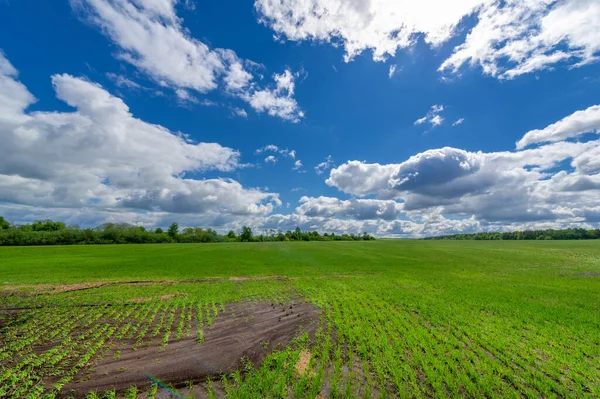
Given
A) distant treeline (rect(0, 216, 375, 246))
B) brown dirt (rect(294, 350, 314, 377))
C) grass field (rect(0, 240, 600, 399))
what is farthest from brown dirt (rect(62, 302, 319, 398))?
distant treeline (rect(0, 216, 375, 246))

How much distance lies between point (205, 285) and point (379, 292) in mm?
15545

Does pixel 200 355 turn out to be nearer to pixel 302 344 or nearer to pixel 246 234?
pixel 302 344

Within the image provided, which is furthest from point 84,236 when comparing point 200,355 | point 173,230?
point 200,355

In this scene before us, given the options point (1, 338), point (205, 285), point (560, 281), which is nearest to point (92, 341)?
point (1, 338)

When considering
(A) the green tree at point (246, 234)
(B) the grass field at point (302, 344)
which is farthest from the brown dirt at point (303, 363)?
(A) the green tree at point (246, 234)

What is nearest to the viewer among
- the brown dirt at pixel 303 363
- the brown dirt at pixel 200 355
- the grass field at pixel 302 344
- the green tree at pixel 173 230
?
the grass field at pixel 302 344

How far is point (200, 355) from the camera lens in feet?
31.1

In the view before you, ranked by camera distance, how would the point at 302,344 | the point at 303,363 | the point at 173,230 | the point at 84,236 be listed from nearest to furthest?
1. the point at 303,363
2. the point at 302,344
3. the point at 84,236
4. the point at 173,230

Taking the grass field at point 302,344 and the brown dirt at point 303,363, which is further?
the brown dirt at point 303,363

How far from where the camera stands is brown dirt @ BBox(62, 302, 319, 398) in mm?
7961

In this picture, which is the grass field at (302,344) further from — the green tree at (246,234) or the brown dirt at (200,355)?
the green tree at (246,234)

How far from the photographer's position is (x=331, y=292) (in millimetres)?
20219

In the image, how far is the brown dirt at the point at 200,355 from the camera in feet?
26.1

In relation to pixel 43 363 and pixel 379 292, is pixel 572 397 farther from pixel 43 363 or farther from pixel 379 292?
pixel 43 363
